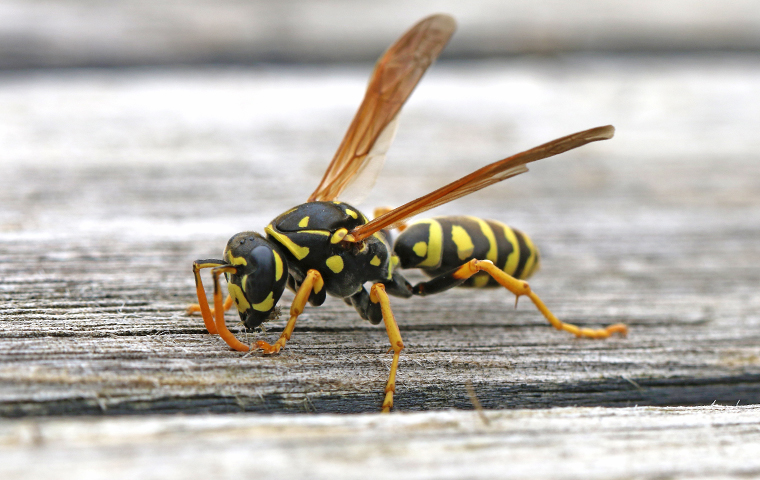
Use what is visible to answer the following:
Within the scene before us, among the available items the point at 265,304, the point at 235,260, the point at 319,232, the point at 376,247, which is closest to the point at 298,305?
the point at 265,304

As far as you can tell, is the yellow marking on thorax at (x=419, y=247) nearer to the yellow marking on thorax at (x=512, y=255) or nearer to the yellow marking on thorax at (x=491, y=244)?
the yellow marking on thorax at (x=491, y=244)

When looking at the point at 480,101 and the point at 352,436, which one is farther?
the point at 480,101

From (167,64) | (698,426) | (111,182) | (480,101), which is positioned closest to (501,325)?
(698,426)

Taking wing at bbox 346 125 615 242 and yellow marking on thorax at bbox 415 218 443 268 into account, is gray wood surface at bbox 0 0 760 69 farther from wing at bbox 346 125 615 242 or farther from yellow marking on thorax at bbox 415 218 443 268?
wing at bbox 346 125 615 242

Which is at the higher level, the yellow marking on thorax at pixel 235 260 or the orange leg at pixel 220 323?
the yellow marking on thorax at pixel 235 260

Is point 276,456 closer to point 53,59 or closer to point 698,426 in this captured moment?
point 698,426

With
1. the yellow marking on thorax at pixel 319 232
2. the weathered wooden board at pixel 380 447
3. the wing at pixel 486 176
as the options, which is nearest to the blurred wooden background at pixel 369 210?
the weathered wooden board at pixel 380 447
